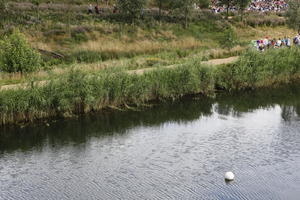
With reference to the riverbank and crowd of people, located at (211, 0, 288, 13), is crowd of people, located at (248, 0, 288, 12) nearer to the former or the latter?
crowd of people, located at (211, 0, 288, 13)

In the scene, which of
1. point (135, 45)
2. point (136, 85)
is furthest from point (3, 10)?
point (136, 85)

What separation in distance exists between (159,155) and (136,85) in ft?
25.2

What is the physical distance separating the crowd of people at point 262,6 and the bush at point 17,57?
3769 centimetres

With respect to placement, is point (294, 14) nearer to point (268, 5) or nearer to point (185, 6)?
point (185, 6)

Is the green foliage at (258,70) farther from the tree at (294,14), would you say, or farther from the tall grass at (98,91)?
the tree at (294,14)

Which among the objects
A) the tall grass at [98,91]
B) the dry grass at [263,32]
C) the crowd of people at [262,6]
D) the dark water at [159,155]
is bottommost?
the dark water at [159,155]

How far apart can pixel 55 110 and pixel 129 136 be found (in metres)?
4.49

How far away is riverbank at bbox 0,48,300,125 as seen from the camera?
2436cm

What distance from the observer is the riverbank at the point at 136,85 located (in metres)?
24.4

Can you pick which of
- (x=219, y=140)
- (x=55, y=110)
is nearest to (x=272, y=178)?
(x=219, y=140)

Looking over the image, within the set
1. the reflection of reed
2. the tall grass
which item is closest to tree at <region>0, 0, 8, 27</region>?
the tall grass

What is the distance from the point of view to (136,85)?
1086 inches

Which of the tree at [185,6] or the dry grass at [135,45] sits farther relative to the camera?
the tree at [185,6]

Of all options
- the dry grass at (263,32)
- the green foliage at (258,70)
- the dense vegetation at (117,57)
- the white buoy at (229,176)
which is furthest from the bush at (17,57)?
the dry grass at (263,32)
